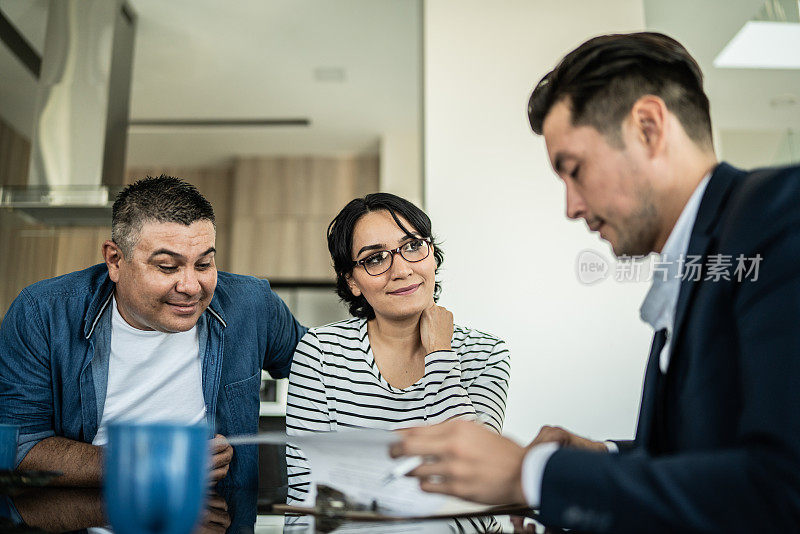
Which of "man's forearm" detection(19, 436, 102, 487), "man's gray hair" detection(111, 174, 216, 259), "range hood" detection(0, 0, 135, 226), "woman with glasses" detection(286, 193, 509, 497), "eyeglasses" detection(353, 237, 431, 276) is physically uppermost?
"range hood" detection(0, 0, 135, 226)

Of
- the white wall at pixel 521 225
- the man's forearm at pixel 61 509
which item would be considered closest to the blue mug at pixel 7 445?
the man's forearm at pixel 61 509

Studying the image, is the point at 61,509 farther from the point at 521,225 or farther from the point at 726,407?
the point at 521,225

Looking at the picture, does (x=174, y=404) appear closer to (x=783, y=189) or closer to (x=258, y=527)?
(x=258, y=527)

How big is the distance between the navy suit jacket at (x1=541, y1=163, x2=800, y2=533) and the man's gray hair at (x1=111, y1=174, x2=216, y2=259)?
1160 millimetres

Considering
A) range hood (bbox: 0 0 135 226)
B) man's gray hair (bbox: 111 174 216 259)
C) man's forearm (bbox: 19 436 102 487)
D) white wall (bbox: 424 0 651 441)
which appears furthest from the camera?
range hood (bbox: 0 0 135 226)

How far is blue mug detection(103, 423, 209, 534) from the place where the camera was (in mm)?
536

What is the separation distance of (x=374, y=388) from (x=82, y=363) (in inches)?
28.6

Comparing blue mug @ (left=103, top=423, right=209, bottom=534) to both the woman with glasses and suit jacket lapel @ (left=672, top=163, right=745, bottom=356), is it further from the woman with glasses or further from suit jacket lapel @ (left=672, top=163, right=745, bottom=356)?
the woman with glasses

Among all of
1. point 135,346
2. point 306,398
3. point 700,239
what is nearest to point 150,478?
point 700,239


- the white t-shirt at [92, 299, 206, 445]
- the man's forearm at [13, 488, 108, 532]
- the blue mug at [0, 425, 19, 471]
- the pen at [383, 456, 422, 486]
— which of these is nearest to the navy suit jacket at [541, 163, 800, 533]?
the pen at [383, 456, 422, 486]

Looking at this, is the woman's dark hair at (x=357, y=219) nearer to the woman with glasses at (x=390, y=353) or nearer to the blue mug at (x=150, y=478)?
the woman with glasses at (x=390, y=353)

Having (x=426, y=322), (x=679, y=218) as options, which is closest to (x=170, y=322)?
(x=426, y=322)

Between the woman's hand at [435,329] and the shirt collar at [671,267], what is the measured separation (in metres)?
0.72

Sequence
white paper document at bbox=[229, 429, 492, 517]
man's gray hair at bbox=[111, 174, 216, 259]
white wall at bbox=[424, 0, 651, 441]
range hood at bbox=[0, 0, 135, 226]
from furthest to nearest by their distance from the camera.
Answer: range hood at bbox=[0, 0, 135, 226], white wall at bbox=[424, 0, 651, 441], man's gray hair at bbox=[111, 174, 216, 259], white paper document at bbox=[229, 429, 492, 517]
